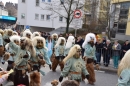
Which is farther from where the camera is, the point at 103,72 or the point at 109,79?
the point at 103,72

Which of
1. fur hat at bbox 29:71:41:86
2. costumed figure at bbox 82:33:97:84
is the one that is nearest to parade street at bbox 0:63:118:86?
costumed figure at bbox 82:33:97:84

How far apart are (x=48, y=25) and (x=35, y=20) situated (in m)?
2.77

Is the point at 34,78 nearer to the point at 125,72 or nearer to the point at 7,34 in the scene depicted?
the point at 7,34

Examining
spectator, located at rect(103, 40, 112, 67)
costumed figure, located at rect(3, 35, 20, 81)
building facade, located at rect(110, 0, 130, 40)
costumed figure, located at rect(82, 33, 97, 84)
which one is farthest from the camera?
building facade, located at rect(110, 0, 130, 40)

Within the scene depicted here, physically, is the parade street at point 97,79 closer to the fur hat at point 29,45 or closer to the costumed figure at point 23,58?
the costumed figure at point 23,58

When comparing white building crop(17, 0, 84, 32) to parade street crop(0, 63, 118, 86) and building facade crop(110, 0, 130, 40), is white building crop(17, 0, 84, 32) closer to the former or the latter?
building facade crop(110, 0, 130, 40)

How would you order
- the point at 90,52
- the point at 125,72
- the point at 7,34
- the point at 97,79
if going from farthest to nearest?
the point at 97,79 → the point at 7,34 → the point at 90,52 → the point at 125,72

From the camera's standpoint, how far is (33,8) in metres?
43.2

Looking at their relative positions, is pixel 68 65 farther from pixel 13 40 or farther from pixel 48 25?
pixel 48 25

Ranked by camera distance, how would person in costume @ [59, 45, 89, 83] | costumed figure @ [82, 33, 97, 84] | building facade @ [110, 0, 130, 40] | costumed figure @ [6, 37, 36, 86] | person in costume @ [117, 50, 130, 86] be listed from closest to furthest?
person in costume @ [117, 50, 130, 86] → person in costume @ [59, 45, 89, 83] → costumed figure @ [6, 37, 36, 86] → costumed figure @ [82, 33, 97, 84] → building facade @ [110, 0, 130, 40]

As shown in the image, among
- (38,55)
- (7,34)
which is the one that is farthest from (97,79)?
(7,34)

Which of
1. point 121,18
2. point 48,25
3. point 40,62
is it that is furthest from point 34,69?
point 48,25

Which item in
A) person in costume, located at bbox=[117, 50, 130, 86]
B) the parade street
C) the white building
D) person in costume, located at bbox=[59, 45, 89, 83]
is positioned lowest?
the parade street

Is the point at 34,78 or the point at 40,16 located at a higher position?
the point at 40,16
